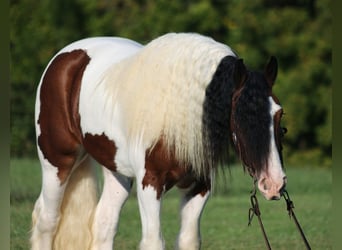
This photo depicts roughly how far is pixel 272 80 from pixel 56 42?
11543mm

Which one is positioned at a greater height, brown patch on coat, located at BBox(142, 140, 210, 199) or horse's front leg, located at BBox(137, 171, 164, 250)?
brown patch on coat, located at BBox(142, 140, 210, 199)

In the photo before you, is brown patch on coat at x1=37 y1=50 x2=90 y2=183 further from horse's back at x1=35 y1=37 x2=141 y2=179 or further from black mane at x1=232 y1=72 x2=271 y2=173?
black mane at x1=232 y1=72 x2=271 y2=173

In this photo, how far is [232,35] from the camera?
15.2m

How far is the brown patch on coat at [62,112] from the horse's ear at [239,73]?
120 cm

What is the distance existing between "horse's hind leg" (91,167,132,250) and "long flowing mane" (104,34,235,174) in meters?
0.67

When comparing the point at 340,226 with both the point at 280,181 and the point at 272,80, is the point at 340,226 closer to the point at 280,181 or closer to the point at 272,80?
the point at 280,181

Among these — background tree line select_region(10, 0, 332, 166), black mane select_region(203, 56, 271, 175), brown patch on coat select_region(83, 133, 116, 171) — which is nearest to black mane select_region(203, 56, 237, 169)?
black mane select_region(203, 56, 271, 175)

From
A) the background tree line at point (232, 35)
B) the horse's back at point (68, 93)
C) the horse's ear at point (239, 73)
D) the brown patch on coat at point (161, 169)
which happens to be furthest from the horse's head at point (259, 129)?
the background tree line at point (232, 35)

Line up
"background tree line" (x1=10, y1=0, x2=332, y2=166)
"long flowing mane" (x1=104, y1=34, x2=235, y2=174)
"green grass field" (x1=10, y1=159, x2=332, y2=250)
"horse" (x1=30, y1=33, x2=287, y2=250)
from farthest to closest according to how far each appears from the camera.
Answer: "background tree line" (x1=10, y1=0, x2=332, y2=166) → "green grass field" (x1=10, y1=159, x2=332, y2=250) → "long flowing mane" (x1=104, y1=34, x2=235, y2=174) → "horse" (x1=30, y1=33, x2=287, y2=250)

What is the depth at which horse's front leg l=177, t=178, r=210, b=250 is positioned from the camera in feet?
13.7

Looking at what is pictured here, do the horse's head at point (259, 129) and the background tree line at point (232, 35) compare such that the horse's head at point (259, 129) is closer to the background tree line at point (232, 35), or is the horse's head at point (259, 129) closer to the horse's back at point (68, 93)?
the horse's back at point (68, 93)

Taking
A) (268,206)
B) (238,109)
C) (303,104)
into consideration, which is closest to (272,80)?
(238,109)

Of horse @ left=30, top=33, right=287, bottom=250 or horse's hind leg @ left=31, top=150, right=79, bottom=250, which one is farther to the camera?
horse's hind leg @ left=31, top=150, right=79, bottom=250

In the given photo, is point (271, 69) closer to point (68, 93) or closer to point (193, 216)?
point (193, 216)
